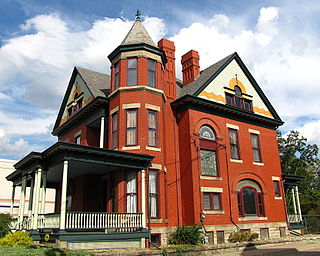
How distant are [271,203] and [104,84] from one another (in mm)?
15897

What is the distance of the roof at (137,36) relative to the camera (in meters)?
21.2

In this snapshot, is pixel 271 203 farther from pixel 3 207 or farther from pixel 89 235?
pixel 3 207

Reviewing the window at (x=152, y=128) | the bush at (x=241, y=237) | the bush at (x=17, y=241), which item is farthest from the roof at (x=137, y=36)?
the bush at (x=241, y=237)

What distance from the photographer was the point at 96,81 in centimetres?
2592

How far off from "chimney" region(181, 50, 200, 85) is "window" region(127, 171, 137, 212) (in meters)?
11.4

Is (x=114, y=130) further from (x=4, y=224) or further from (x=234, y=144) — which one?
(x=234, y=144)

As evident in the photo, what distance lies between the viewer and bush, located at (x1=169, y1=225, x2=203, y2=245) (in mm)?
17891

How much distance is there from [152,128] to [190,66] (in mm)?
9283

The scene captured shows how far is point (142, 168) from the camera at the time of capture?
17453 mm

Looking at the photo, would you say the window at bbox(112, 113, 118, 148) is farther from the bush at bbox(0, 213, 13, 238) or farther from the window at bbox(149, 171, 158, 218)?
the bush at bbox(0, 213, 13, 238)

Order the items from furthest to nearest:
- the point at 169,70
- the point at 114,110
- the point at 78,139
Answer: the point at 78,139
the point at 169,70
the point at 114,110

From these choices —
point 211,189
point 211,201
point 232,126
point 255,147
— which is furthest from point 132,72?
point 255,147

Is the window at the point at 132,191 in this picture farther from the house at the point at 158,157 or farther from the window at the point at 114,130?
the window at the point at 114,130

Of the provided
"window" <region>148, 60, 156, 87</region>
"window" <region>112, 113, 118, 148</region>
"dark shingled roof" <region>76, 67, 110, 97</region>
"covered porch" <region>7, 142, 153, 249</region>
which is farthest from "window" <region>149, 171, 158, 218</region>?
"dark shingled roof" <region>76, 67, 110, 97</region>
